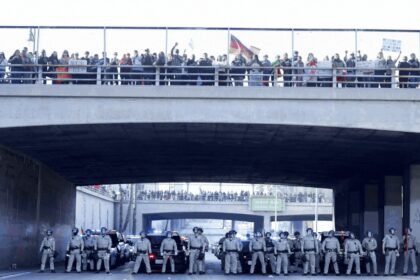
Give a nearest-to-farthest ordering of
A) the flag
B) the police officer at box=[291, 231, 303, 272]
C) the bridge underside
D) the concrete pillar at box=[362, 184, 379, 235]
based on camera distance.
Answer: the bridge underside
the flag
the police officer at box=[291, 231, 303, 272]
the concrete pillar at box=[362, 184, 379, 235]

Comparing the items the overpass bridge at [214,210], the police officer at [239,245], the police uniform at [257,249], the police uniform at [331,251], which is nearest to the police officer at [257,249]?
the police uniform at [257,249]

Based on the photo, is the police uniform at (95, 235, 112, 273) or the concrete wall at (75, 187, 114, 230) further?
the concrete wall at (75, 187, 114, 230)

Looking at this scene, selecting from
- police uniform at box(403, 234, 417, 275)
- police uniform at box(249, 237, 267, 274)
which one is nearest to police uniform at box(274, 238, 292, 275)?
police uniform at box(249, 237, 267, 274)

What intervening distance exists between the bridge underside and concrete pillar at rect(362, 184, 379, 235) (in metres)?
1.33

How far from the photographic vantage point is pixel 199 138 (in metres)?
33.6

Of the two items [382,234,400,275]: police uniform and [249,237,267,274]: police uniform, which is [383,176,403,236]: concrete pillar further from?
[249,237,267,274]: police uniform

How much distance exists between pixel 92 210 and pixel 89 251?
32683mm

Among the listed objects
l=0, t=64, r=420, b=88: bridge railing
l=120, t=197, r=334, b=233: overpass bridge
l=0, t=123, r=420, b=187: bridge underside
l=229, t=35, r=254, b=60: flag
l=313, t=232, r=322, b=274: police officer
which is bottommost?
l=313, t=232, r=322, b=274: police officer

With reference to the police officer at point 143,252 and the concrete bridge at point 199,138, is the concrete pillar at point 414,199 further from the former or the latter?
the police officer at point 143,252

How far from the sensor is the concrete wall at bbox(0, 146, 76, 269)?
106 ft

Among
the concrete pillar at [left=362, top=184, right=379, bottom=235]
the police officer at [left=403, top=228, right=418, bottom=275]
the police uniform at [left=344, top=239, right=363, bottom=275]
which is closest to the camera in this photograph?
the police officer at [left=403, top=228, right=418, bottom=275]

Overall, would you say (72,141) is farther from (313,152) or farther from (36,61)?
(313,152)

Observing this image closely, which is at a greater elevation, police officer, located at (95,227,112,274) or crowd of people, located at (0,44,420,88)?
crowd of people, located at (0,44,420,88)

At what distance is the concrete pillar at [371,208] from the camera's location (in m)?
45.2
